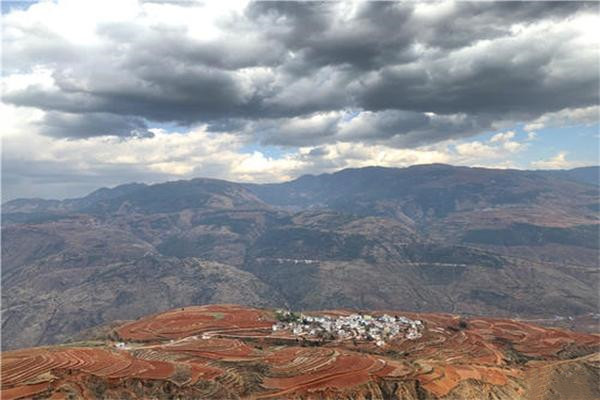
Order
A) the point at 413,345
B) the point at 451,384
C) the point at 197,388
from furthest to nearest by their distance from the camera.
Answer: the point at 413,345 → the point at 451,384 → the point at 197,388

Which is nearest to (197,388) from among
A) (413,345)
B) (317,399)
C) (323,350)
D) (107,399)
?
(107,399)

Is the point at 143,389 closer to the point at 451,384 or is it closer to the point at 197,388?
the point at 197,388

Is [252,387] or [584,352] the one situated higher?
[252,387]

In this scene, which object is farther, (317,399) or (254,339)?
(254,339)

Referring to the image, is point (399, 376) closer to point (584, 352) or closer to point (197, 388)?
point (197, 388)

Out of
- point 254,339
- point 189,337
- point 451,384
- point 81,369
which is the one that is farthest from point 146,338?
point 451,384

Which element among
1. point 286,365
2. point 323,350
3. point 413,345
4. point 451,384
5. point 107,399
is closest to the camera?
point 107,399
